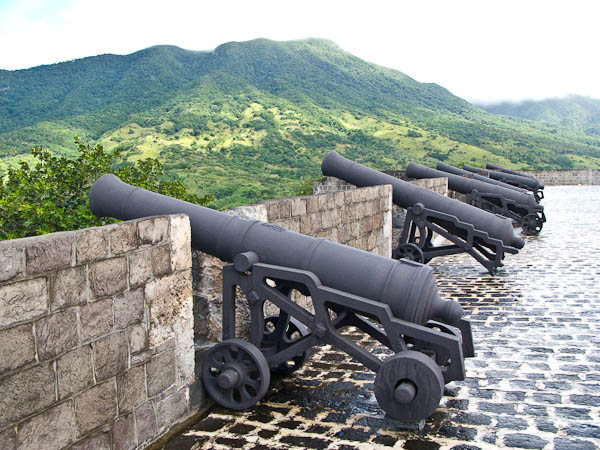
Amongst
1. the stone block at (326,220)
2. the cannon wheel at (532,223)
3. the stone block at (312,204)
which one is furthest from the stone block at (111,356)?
the cannon wheel at (532,223)

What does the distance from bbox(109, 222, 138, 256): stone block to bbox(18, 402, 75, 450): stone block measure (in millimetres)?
859

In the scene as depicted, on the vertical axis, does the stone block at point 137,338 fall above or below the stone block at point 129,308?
below

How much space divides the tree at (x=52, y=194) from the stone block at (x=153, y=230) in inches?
239

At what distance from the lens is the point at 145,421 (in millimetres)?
3760

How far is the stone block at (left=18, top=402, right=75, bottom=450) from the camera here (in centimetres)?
289

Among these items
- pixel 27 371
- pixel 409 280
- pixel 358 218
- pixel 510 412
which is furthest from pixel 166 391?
pixel 358 218

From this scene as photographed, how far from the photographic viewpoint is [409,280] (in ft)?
13.2

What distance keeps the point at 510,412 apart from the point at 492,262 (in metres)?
5.53

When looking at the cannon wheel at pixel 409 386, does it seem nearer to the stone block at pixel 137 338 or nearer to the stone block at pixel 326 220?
the stone block at pixel 137 338

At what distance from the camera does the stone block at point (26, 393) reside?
278 cm

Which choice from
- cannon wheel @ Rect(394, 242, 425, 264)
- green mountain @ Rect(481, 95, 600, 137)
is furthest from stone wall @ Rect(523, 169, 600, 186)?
green mountain @ Rect(481, 95, 600, 137)

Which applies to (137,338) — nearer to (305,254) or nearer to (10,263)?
(10,263)

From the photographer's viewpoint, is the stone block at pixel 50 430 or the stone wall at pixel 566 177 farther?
the stone wall at pixel 566 177

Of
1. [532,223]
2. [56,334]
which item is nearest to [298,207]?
[56,334]
